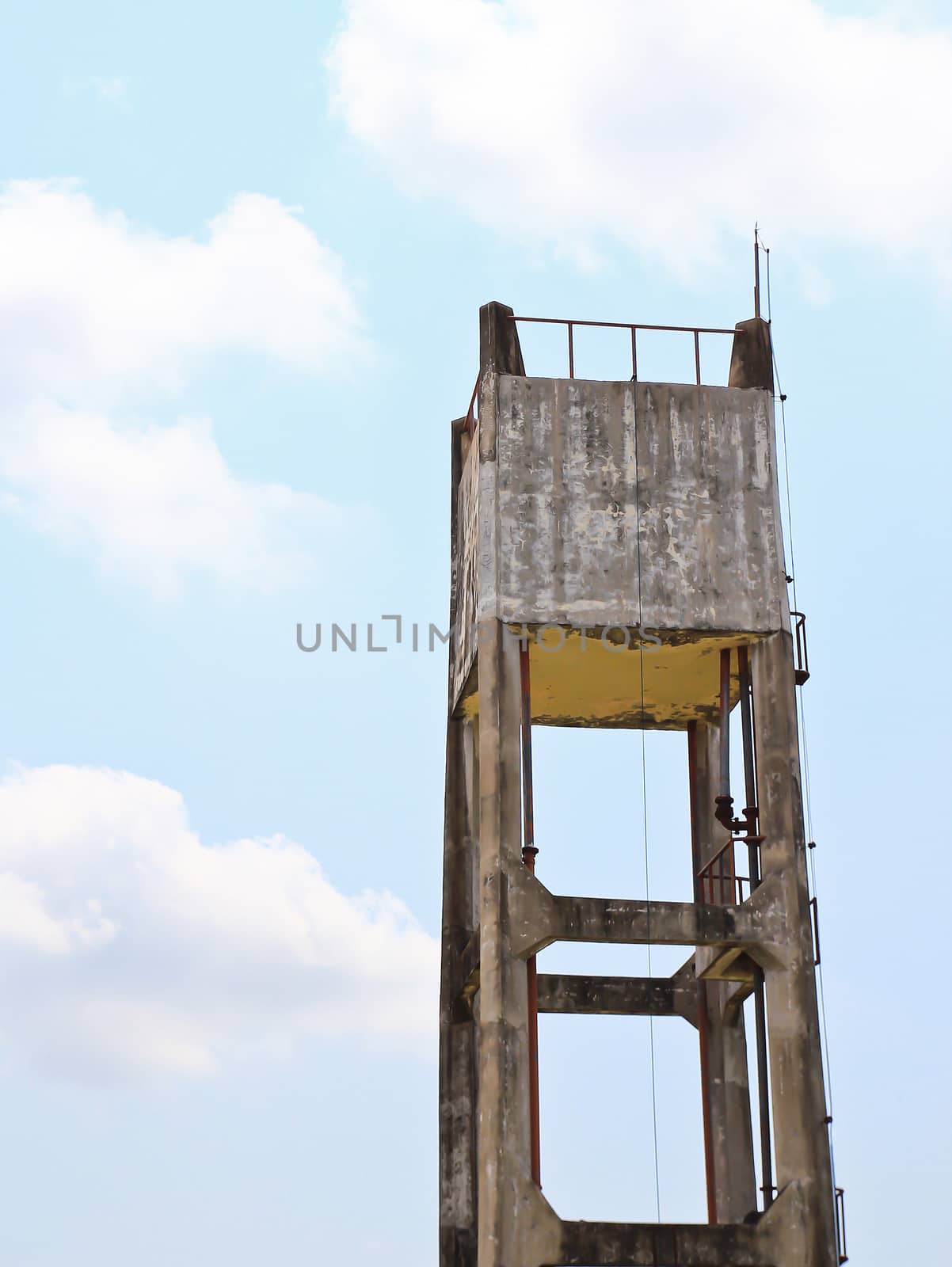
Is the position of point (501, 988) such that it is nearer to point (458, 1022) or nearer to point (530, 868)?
point (530, 868)

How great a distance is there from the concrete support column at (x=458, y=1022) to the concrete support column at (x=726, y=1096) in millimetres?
3800

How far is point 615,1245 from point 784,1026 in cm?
382

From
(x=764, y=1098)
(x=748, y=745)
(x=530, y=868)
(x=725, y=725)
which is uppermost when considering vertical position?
(x=725, y=725)

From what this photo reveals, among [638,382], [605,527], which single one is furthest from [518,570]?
[638,382]

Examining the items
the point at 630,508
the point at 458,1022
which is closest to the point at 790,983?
the point at 458,1022

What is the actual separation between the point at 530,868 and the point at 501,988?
1.84 meters

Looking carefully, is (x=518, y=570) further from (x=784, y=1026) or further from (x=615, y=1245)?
(x=615, y=1245)

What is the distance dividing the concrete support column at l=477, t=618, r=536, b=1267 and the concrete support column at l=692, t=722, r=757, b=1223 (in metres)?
5.51

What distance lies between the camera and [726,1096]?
33250 mm

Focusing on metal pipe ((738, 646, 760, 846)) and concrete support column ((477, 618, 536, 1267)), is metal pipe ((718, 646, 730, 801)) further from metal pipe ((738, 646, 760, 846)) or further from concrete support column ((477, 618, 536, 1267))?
concrete support column ((477, 618, 536, 1267))

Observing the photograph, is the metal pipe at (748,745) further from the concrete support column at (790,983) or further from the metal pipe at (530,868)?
the metal pipe at (530,868)

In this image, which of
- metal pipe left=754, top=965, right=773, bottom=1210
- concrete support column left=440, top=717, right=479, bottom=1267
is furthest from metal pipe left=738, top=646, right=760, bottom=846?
concrete support column left=440, top=717, right=479, bottom=1267

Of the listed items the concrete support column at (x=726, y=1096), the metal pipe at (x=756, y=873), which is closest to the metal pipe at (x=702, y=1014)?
the concrete support column at (x=726, y=1096)

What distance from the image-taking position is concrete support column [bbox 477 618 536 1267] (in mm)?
27484
